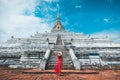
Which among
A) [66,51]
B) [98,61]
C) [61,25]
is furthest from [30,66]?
[61,25]

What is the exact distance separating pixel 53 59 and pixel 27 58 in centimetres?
309

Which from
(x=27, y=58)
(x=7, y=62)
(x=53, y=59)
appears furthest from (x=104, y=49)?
(x=7, y=62)

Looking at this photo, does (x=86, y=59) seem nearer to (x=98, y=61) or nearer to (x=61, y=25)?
(x=98, y=61)

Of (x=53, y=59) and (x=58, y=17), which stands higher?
(x=58, y=17)

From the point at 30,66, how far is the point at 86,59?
5837mm

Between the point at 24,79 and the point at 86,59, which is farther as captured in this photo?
the point at 86,59

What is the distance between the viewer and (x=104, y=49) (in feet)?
65.5

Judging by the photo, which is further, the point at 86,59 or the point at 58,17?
the point at 58,17

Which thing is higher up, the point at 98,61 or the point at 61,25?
the point at 61,25

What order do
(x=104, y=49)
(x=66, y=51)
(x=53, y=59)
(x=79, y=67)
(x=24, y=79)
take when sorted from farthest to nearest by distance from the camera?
1. (x=104, y=49)
2. (x=66, y=51)
3. (x=53, y=59)
4. (x=79, y=67)
5. (x=24, y=79)

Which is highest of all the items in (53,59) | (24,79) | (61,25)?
(61,25)

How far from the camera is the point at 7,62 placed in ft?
54.1

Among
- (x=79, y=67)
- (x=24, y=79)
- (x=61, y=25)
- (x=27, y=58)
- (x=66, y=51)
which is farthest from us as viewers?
(x=61, y=25)

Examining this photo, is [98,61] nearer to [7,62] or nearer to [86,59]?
[86,59]
